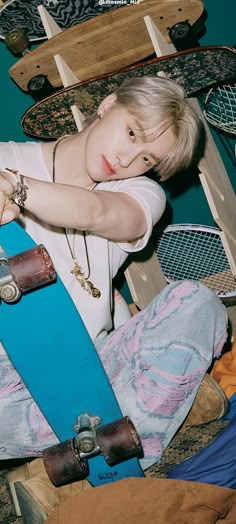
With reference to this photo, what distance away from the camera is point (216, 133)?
2607 millimetres

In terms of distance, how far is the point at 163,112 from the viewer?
1.44m

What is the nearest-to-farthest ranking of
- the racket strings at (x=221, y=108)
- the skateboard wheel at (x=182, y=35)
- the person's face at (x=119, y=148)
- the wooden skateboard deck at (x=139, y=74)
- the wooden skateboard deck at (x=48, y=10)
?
the person's face at (x=119, y=148), the wooden skateboard deck at (x=139, y=74), the skateboard wheel at (x=182, y=35), the wooden skateboard deck at (x=48, y=10), the racket strings at (x=221, y=108)

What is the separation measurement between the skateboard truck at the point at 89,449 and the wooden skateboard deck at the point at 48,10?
69.7 inches

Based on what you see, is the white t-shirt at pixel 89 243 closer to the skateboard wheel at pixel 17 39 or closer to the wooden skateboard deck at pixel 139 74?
the wooden skateboard deck at pixel 139 74

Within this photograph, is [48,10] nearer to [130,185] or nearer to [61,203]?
[130,185]

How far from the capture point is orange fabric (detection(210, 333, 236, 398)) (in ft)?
5.54

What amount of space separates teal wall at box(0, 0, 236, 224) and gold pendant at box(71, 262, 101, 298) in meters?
1.39

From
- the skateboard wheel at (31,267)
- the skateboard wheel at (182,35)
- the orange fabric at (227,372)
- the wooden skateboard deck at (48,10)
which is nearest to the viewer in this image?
the skateboard wheel at (31,267)

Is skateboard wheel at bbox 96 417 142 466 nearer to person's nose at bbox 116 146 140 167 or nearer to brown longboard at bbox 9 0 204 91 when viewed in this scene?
person's nose at bbox 116 146 140 167

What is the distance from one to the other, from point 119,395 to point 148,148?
2.37 feet

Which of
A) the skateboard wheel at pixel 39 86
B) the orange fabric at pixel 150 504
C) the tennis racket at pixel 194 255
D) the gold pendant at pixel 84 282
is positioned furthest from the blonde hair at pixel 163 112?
the tennis racket at pixel 194 255

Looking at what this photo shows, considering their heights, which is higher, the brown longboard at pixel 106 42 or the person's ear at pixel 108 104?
the brown longboard at pixel 106 42

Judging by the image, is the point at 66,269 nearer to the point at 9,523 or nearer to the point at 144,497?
the point at 144,497

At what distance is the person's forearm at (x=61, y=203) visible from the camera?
3.34 ft
